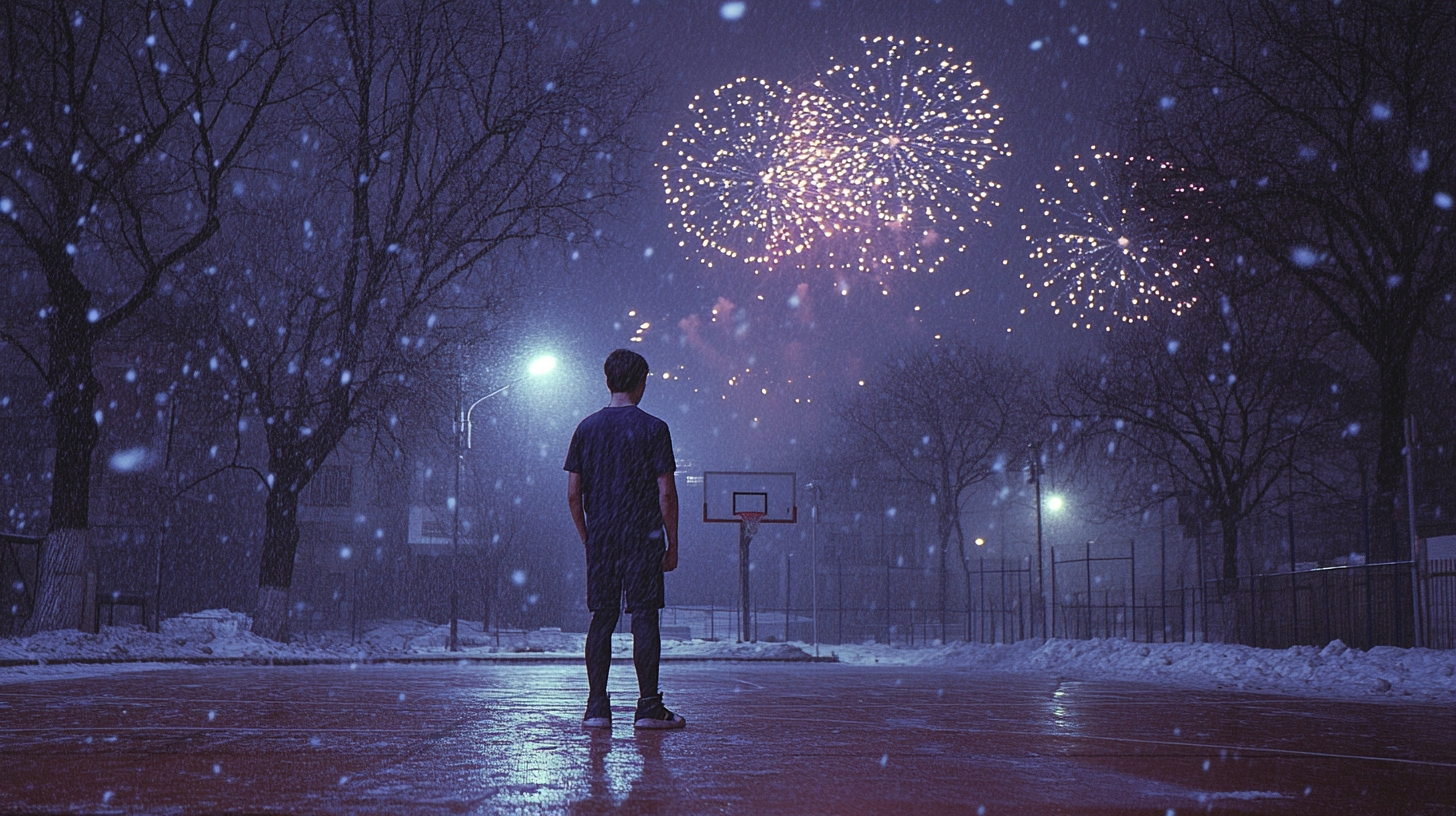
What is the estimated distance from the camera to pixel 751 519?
1364 inches

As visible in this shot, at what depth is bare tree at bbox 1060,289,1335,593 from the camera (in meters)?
29.1

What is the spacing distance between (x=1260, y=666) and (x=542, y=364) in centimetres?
1827

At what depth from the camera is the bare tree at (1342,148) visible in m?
19.7

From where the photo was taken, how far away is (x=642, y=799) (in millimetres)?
3635

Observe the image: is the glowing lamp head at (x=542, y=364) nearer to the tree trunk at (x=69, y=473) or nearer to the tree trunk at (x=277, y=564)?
the tree trunk at (x=277, y=564)

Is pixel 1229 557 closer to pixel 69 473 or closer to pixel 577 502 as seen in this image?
pixel 69 473

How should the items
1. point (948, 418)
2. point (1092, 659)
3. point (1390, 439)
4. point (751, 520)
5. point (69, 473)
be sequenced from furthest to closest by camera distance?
point (948, 418), point (751, 520), point (1390, 439), point (1092, 659), point (69, 473)

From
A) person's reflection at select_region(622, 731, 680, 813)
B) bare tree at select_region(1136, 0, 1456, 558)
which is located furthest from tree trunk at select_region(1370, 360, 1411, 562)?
person's reflection at select_region(622, 731, 680, 813)

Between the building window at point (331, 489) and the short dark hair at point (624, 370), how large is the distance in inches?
1620

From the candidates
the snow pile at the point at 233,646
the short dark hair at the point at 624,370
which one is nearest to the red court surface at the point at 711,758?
the short dark hair at the point at 624,370

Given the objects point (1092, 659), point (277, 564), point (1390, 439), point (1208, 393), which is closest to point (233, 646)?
point (277, 564)

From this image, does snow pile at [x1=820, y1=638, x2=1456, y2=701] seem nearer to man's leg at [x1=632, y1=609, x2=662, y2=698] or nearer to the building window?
man's leg at [x1=632, y1=609, x2=662, y2=698]

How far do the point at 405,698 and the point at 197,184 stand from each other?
Answer: 1537cm

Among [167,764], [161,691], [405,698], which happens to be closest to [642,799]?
[167,764]
